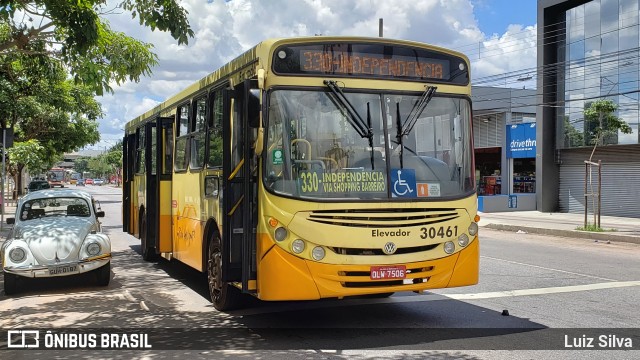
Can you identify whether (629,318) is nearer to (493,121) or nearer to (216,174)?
(216,174)

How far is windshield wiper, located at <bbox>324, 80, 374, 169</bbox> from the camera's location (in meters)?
6.21

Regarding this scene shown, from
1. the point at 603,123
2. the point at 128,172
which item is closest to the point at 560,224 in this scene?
the point at 603,123

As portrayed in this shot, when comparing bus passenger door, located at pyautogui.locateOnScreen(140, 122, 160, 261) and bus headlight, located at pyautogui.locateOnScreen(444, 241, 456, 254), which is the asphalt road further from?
bus passenger door, located at pyautogui.locateOnScreen(140, 122, 160, 261)

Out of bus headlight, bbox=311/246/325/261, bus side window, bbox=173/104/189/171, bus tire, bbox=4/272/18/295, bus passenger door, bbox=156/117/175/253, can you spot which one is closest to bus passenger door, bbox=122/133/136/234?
bus passenger door, bbox=156/117/175/253

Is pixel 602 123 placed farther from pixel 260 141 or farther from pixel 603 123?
pixel 260 141

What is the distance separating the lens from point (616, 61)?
25797mm

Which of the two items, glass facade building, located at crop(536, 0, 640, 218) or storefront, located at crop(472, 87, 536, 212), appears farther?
storefront, located at crop(472, 87, 536, 212)

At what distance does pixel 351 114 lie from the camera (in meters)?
6.24

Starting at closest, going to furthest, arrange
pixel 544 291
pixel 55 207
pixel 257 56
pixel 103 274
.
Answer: pixel 257 56, pixel 544 291, pixel 103 274, pixel 55 207

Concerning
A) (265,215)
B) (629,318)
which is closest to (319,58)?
(265,215)

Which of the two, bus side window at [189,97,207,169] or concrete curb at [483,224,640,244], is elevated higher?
bus side window at [189,97,207,169]

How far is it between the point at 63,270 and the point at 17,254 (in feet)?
2.21

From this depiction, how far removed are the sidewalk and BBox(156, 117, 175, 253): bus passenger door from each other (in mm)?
13680

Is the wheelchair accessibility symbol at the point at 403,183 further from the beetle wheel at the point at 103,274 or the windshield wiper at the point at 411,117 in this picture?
the beetle wheel at the point at 103,274
